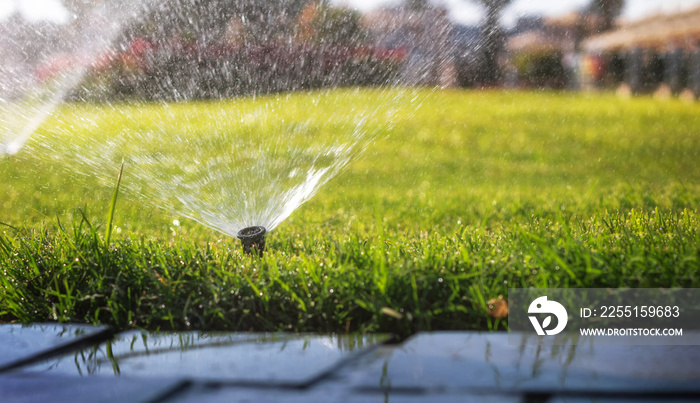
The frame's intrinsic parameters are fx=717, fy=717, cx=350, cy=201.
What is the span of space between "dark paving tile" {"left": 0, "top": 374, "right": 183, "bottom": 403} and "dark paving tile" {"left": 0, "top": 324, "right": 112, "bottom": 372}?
20 cm

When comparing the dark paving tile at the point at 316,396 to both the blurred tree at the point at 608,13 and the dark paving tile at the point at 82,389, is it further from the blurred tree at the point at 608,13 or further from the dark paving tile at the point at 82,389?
the blurred tree at the point at 608,13

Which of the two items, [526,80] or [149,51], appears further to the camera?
[526,80]

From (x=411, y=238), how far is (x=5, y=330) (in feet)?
5.73

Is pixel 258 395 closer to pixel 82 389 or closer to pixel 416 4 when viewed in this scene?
pixel 82 389

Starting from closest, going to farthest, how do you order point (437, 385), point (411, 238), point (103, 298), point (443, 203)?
point (437, 385) < point (103, 298) < point (411, 238) < point (443, 203)

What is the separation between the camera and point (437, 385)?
5.40 ft

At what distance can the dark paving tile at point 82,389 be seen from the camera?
5.42ft

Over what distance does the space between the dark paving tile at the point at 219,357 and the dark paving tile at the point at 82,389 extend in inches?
4.0

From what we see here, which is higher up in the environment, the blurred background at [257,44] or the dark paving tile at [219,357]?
the blurred background at [257,44]

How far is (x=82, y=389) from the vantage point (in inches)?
67.9

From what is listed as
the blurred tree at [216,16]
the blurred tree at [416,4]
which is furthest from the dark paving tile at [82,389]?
the blurred tree at [416,4]

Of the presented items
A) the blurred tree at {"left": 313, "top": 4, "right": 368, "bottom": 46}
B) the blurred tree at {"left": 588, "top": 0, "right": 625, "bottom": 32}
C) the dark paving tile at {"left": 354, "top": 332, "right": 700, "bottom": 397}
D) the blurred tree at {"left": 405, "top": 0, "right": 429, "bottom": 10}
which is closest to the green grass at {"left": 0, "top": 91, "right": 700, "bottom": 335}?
the dark paving tile at {"left": 354, "top": 332, "right": 700, "bottom": 397}

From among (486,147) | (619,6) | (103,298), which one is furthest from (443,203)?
(619,6)

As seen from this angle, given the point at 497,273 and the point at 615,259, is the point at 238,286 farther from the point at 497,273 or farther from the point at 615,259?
the point at 615,259
